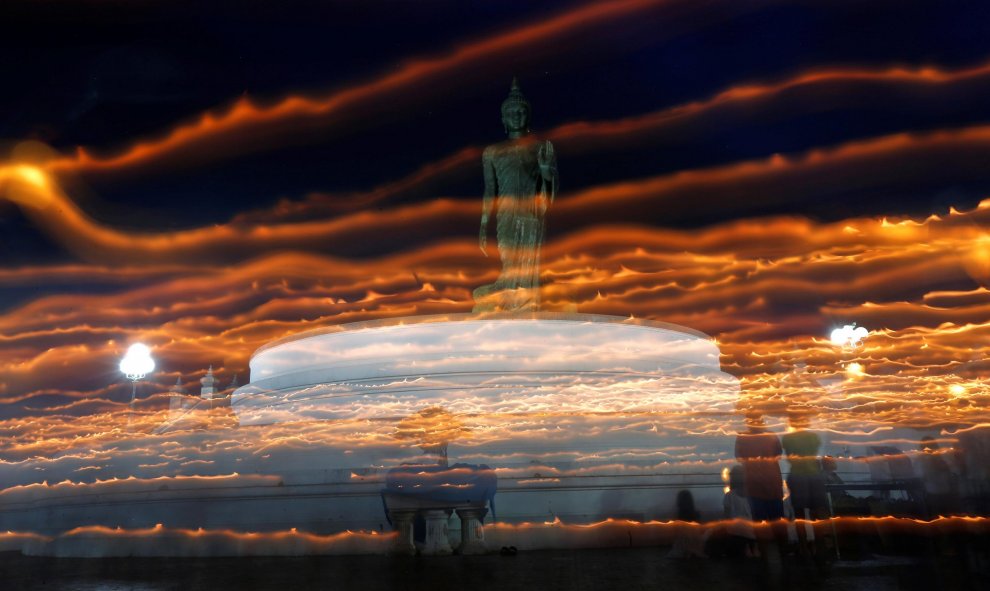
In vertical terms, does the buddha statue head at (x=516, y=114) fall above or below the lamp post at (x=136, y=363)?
above

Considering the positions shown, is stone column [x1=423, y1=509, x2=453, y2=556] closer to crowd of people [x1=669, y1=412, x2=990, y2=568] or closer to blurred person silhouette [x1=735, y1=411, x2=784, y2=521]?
crowd of people [x1=669, y1=412, x2=990, y2=568]

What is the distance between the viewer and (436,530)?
412cm

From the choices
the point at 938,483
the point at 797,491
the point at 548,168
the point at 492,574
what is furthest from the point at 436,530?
A: the point at 548,168

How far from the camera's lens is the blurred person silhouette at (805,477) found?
4.06 meters

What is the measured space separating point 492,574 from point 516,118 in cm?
671

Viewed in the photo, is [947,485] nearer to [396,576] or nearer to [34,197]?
[396,576]

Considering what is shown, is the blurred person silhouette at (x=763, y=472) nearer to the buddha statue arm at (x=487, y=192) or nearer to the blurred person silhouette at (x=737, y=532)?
the blurred person silhouette at (x=737, y=532)

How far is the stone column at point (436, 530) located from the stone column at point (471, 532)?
0.09 meters

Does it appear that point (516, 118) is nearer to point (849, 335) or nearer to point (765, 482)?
point (849, 335)

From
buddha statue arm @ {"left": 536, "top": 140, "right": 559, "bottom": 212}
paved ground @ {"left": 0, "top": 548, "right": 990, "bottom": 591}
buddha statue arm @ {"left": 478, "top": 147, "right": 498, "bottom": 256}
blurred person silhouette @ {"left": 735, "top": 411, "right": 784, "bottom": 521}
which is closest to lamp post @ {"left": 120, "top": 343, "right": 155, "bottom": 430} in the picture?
buddha statue arm @ {"left": 478, "top": 147, "right": 498, "bottom": 256}

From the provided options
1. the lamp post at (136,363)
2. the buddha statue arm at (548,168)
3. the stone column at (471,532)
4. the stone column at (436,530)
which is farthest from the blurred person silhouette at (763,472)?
the lamp post at (136,363)

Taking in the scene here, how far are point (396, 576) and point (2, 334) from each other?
5.15 meters

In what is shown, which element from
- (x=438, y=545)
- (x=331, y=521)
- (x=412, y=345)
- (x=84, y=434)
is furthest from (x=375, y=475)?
(x=84, y=434)

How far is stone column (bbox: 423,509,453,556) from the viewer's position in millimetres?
4113
